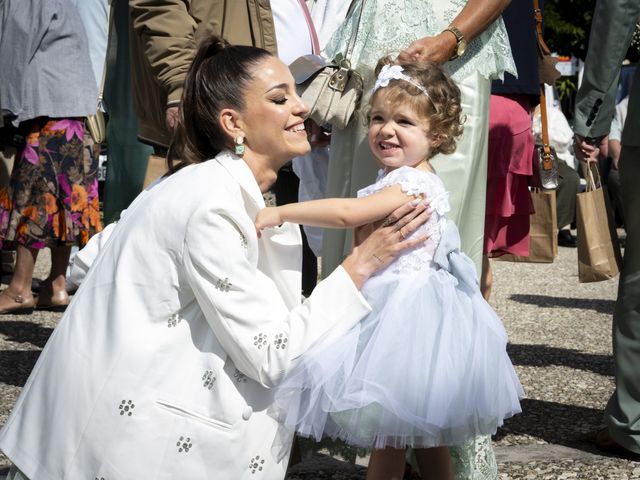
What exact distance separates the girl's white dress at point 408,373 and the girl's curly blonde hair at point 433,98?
0.40 metres

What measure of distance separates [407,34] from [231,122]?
0.82 metres

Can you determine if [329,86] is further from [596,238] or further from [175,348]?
[596,238]

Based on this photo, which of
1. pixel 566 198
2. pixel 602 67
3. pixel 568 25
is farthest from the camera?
pixel 568 25

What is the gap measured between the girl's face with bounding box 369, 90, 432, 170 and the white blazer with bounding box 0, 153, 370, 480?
51cm

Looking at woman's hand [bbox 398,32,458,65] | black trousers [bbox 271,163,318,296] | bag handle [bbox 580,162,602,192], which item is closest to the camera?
woman's hand [bbox 398,32,458,65]

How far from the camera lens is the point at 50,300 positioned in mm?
6938

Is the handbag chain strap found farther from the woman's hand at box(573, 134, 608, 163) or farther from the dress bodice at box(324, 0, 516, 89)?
the dress bodice at box(324, 0, 516, 89)

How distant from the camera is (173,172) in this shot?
123 inches

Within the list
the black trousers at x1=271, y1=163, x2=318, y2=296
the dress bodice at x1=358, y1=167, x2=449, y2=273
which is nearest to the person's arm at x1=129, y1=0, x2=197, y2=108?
the dress bodice at x1=358, y1=167, x2=449, y2=273

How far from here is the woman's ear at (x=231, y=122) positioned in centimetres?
300

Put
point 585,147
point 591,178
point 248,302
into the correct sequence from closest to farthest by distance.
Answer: point 248,302 → point 585,147 → point 591,178

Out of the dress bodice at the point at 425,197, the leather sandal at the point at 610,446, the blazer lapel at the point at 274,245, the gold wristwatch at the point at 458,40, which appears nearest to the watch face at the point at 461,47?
the gold wristwatch at the point at 458,40

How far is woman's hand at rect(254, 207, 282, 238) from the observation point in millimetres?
2889

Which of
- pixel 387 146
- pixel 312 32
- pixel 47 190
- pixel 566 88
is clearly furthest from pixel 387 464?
pixel 566 88
